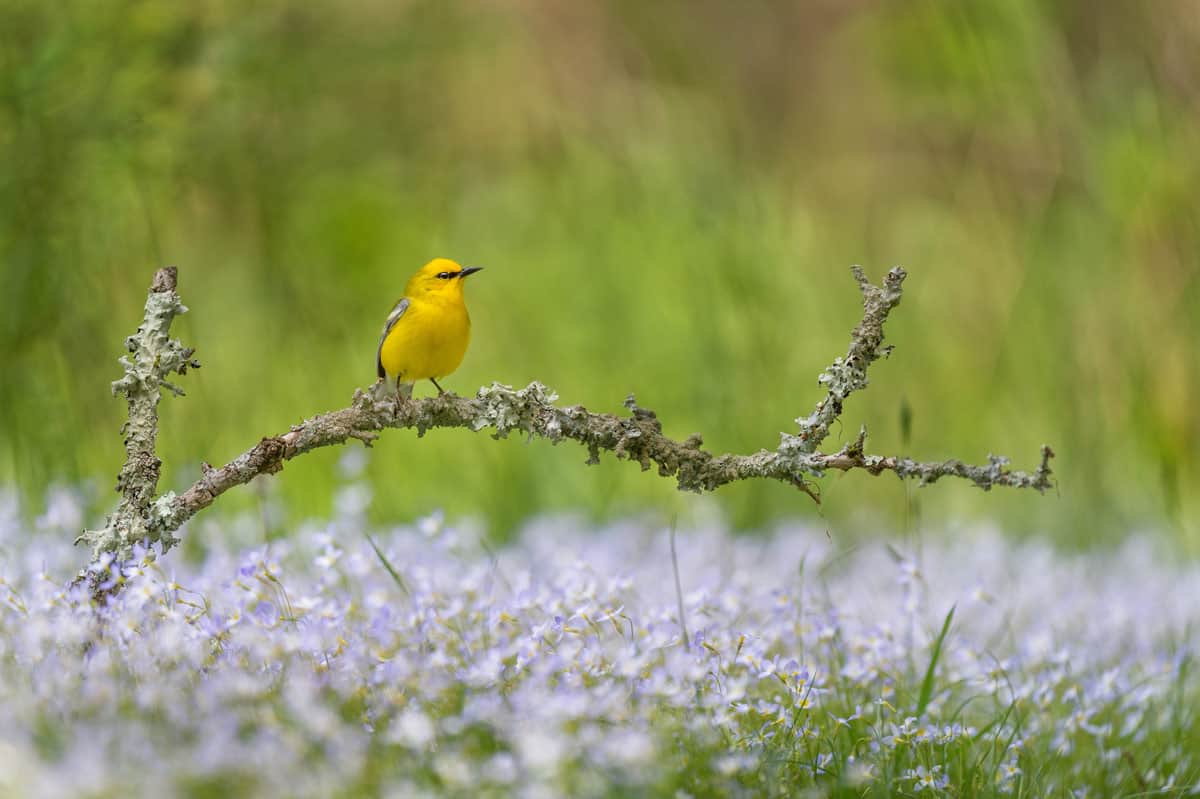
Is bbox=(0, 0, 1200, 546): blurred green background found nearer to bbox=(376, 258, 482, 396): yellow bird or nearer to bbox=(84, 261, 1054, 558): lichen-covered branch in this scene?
bbox=(376, 258, 482, 396): yellow bird

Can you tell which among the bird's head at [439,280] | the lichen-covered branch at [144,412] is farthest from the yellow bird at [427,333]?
the lichen-covered branch at [144,412]

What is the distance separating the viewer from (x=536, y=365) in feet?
19.1

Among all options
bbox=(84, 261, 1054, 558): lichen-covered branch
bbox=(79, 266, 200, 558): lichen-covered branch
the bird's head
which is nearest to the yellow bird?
the bird's head

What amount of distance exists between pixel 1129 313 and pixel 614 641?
431 cm

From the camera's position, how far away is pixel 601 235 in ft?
22.6

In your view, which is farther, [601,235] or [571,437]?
[601,235]

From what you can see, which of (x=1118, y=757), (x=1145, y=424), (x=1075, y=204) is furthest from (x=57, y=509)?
(x=1075, y=204)

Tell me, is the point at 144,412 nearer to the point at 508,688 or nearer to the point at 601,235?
the point at 508,688

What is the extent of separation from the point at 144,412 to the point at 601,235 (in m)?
4.89

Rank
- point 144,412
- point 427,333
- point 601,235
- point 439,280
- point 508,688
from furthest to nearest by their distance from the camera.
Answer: point 601,235 < point 439,280 < point 427,333 < point 144,412 < point 508,688

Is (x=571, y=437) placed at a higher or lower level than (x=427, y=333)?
lower

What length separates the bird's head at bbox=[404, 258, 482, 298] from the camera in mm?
2912

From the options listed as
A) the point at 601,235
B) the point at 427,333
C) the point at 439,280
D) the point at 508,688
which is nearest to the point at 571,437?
the point at 508,688

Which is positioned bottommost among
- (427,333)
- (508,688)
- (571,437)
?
(508,688)
